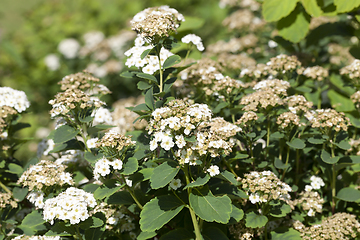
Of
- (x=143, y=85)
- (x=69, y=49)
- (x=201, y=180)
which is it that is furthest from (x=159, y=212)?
(x=69, y=49)

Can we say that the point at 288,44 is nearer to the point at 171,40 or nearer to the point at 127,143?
the point at 171,40

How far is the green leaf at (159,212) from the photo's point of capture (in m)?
1.96

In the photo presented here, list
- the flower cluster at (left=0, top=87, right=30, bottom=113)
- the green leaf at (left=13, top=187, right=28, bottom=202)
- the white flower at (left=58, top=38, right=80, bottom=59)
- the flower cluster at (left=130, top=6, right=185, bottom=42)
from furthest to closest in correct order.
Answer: the white flower at (left=58, top=38, right=80, bottom=59), the flower cluster at (left=0, top=87, right=30, bottom=113), the green leaf at (left=13, top=187, right=28, bottom=202), the flower cluster at (left=130, top=6, right=185, bottom=42)

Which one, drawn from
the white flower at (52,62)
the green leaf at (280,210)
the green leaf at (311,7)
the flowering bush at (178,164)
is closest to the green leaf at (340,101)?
the flowering bush at (178,164)

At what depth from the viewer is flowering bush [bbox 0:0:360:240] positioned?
6.55ft

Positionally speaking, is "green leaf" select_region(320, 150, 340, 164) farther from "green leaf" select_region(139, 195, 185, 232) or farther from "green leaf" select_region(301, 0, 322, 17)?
"green leaf" select_region(301, 0, 322, 17)

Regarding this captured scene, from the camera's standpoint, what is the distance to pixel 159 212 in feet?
6.68

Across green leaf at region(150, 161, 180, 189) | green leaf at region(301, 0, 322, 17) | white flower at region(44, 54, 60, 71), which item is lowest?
white flower at region(44, 54, 60, 71)

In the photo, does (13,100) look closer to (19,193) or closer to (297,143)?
(19,193)

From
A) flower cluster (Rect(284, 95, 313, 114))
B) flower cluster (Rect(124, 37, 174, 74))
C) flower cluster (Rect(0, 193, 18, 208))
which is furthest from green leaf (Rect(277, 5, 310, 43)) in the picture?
flower cluster (Rect(0, 193, 18, 208))

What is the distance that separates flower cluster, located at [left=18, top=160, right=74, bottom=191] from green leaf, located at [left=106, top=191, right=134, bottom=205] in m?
0.35

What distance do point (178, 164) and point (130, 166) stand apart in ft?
1.02

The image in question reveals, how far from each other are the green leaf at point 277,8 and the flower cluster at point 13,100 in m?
2.48

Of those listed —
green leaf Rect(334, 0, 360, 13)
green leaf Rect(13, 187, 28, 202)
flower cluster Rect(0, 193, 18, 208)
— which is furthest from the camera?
green leaf Rect(334, 0, 360, 13)
